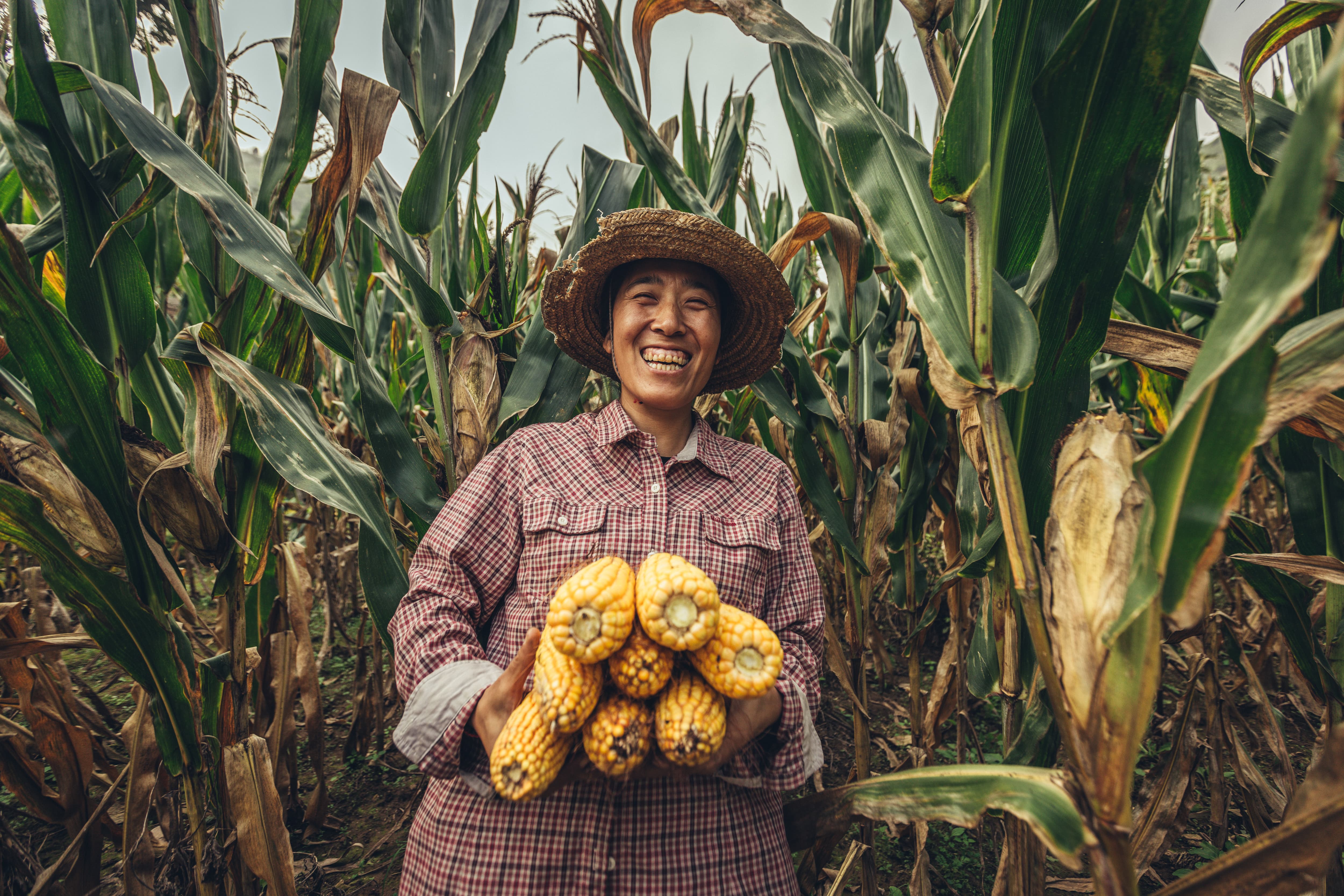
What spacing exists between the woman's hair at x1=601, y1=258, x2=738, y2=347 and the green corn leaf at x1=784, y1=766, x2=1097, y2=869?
0.92m

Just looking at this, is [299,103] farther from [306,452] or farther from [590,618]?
[590,618]

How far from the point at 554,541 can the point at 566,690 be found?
0.43m

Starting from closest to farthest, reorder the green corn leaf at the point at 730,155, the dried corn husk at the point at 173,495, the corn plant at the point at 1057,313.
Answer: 1. the corn plant at the point at 1057,313
2. the dried corn husk at the point at 173,495
3. the green corn leaf at the point at 730,155

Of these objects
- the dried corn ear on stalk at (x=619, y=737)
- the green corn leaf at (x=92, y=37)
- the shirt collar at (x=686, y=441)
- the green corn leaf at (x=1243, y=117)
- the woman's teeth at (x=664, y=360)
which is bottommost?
the dried corn ear on stalk at (x=619, y=737)

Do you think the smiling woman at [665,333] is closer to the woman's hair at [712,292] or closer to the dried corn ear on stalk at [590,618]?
the woman's hair at [712,292]

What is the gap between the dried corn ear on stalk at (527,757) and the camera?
76 cm

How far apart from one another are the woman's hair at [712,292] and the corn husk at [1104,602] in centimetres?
85

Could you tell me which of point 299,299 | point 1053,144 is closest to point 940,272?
point 1053,144

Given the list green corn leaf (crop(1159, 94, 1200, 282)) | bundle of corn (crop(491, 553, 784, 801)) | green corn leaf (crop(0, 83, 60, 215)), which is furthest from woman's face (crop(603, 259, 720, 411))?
green corn leaf (crop(1159, 94, 1200, 282))

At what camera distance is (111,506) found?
0.93m

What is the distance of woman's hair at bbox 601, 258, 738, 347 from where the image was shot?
133 centimetres

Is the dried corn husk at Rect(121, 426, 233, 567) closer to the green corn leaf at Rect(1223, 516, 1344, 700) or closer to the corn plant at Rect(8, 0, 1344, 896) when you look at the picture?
the corn plant at Rect(8, 0, 1344, 896)

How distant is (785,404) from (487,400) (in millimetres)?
725

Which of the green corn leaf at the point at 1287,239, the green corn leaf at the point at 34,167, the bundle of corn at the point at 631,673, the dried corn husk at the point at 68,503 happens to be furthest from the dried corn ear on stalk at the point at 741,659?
the green corn leaf at the point at 34,167
